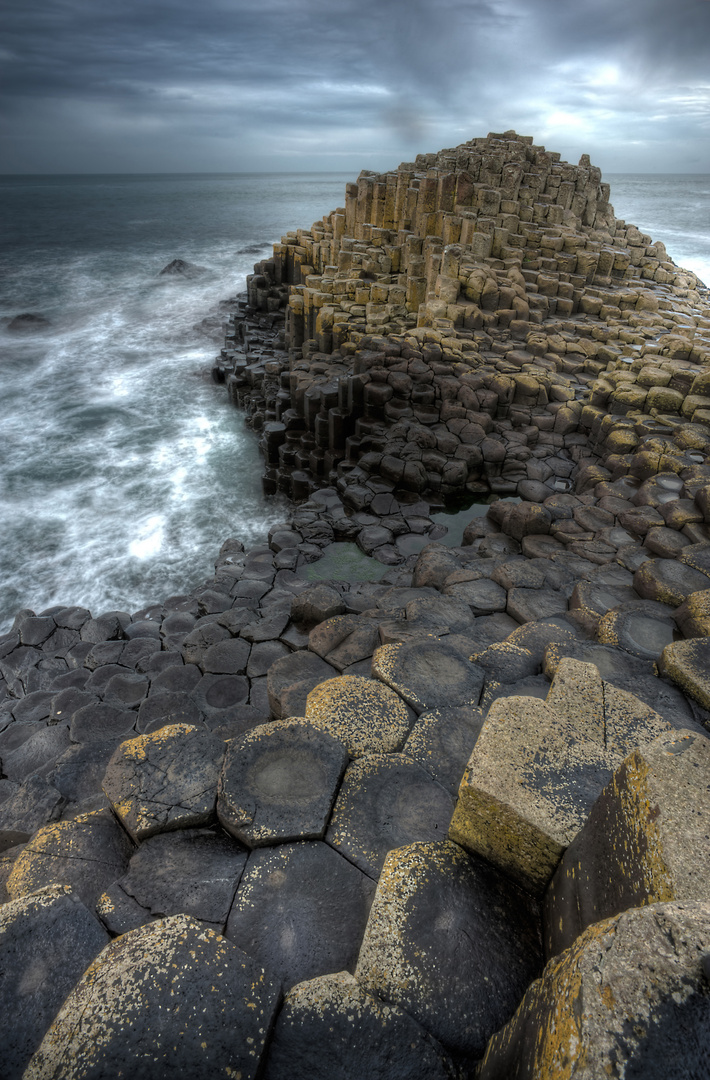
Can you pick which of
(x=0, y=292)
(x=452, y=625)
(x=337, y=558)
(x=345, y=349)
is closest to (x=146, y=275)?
(x=0, y=292)

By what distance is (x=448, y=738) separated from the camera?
9.29 feet

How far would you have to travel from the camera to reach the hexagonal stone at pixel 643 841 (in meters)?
1.30

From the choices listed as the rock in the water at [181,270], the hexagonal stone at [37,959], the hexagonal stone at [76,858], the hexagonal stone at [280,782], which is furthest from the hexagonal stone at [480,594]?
the rock in the water at [181,270]

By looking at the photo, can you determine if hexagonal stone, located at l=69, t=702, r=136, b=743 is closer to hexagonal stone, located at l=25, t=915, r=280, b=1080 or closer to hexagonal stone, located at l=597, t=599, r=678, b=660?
hexagonal stone, located at l=25, t=915, r=280, b=1080

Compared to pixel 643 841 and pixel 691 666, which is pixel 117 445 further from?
pixel 643 841

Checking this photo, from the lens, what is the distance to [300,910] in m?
2.02

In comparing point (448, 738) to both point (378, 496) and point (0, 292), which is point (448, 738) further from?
point (0, 292)

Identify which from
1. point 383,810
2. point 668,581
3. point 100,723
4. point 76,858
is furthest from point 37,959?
point 668,581

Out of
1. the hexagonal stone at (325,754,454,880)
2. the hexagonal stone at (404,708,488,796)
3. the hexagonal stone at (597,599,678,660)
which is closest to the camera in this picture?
the hexagonal stone at (325,754,454,880)

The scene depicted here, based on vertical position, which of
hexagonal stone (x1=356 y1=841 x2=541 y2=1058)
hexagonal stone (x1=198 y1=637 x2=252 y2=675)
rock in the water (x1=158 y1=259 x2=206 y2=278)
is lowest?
hexagonal stone (x1=198 y1=637 x2=252 y2=675)

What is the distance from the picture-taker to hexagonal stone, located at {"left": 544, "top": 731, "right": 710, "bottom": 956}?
1.30 m

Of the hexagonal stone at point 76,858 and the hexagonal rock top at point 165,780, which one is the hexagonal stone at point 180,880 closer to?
the hexagonal rock top at point 165,780

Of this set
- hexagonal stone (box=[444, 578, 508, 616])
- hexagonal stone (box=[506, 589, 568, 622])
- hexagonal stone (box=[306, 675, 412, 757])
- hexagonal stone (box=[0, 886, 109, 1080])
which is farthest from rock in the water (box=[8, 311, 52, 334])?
hexagonal stone (box=[0, 886, 109, 1080])

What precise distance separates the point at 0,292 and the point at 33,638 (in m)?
33.4
